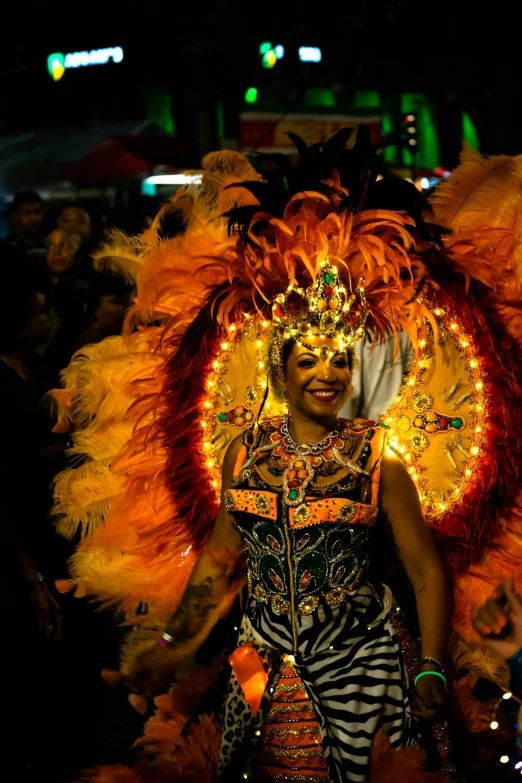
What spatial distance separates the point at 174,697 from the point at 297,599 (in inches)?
24.2

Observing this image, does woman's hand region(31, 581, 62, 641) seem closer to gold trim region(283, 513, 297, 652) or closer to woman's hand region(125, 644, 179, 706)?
woman's hand region(125, 644, 179, 706)

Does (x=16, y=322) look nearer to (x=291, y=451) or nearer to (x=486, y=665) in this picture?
(x=291, y=451)

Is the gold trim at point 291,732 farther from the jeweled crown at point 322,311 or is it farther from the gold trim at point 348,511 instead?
the jeweled crown at point 322,311

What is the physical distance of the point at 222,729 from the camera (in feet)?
9.93

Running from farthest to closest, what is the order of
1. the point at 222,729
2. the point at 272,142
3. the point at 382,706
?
1. the point at 272,142
2. the point at 222,729
3. the point at 382,706

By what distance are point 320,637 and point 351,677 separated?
135mm

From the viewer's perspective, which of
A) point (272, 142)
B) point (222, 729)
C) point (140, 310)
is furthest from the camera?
point (272, 142)

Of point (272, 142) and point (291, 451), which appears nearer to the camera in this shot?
point (291, 451)

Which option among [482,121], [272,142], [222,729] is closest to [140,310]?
[222,729]

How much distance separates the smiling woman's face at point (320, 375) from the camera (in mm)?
2875

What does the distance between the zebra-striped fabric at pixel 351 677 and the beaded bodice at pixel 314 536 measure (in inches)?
1.9

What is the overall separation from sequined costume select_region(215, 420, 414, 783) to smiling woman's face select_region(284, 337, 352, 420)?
0.13 meters

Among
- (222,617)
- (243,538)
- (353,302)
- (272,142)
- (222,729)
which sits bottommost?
(222,729)

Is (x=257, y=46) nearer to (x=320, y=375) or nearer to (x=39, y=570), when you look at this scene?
(x=39, y=570)
